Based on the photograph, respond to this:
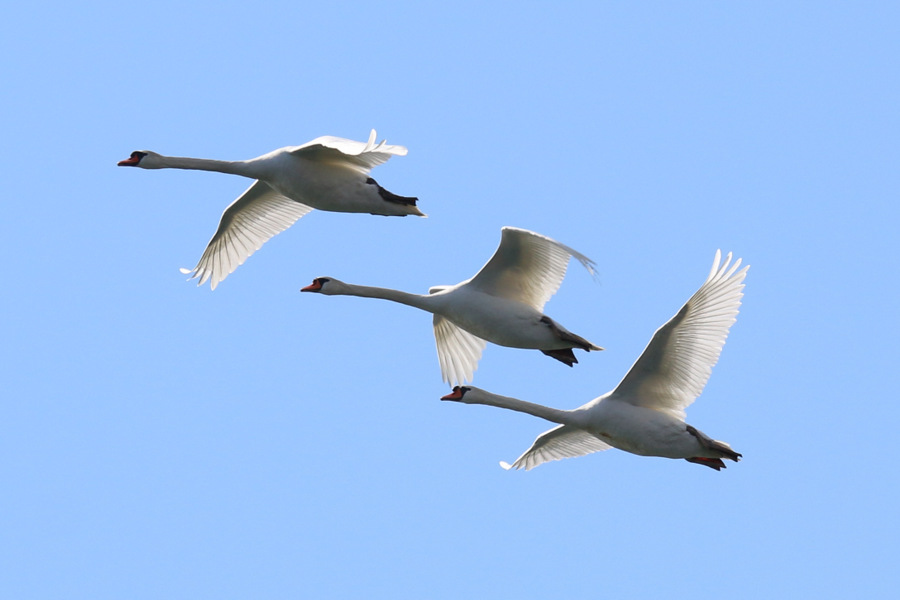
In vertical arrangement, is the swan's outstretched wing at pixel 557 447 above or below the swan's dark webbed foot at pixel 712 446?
below

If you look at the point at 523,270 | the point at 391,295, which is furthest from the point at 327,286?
the point at 523,270

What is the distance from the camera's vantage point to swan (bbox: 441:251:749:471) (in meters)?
20.1

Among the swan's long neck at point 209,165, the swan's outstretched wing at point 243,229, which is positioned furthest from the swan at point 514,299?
the swan's outstretched wing at point 243,229

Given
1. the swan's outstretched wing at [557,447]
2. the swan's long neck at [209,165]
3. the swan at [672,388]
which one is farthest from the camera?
the swan's outstretched wing at [557,447]

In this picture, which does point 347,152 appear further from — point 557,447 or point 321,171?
point 557,447

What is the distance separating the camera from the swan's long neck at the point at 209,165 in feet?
71.2

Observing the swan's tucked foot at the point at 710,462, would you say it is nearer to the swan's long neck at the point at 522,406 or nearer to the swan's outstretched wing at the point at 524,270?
the swan's long neck at the point at 522,406

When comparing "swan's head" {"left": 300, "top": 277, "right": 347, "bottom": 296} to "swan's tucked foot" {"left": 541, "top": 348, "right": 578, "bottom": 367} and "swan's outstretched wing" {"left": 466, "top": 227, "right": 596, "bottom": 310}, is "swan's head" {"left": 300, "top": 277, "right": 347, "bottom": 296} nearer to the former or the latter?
"swan's outstretched wing" {"left": 466, "top": 227, "right": 596, "bottom": 310}

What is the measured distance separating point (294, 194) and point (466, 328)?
291cm

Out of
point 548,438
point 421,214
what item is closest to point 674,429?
point 548,438

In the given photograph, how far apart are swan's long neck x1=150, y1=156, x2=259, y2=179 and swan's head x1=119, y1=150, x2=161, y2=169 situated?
31mm

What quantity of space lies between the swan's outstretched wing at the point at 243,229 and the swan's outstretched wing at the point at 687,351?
6.62 metres

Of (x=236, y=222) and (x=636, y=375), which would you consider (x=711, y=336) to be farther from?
(x=236, y=222)

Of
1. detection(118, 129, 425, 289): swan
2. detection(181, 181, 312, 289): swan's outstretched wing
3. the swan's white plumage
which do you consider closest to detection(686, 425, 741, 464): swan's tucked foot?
the swan's white plumage
